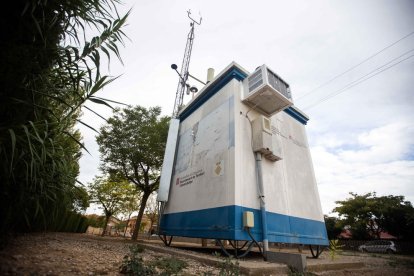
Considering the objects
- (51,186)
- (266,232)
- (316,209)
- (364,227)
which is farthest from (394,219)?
(51,186)

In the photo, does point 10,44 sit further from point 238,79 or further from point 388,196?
point 388,196

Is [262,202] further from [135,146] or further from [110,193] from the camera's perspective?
[110,193]

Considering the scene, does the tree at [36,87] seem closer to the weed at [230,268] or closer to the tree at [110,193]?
the weed at [230,268]

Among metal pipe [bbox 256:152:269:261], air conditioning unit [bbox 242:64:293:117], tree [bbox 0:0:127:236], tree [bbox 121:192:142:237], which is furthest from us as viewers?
tree [bbox 121:192:142:237]

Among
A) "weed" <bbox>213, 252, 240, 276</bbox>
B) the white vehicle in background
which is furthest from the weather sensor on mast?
the white vehicle in background

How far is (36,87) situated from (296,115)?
8.76 meters

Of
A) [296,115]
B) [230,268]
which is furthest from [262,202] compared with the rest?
[296,115]

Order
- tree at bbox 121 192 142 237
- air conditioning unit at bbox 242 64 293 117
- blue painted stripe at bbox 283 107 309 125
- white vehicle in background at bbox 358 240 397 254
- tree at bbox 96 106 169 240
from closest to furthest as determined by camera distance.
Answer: air conditioning unit at bbox 242 64 293 117
blue painted stripe at bbox 283 107 309 125
tree at bbox 96 106 169 240
white vehicle in background at bbox 358 240 397 254
tree at bbox 121 192 142 237

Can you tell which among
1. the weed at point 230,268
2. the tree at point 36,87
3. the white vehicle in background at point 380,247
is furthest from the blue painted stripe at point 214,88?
the white vehicle in background at point 380,247

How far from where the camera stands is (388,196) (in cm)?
2359

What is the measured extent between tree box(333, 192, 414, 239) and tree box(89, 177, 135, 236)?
26.0 m

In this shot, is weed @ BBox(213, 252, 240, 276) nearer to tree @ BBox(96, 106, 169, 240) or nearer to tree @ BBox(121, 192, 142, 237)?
tree @ BBox(96, 106, 169, 240)

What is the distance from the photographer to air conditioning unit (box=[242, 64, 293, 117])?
6133 millimetres

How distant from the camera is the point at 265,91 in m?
6.12
